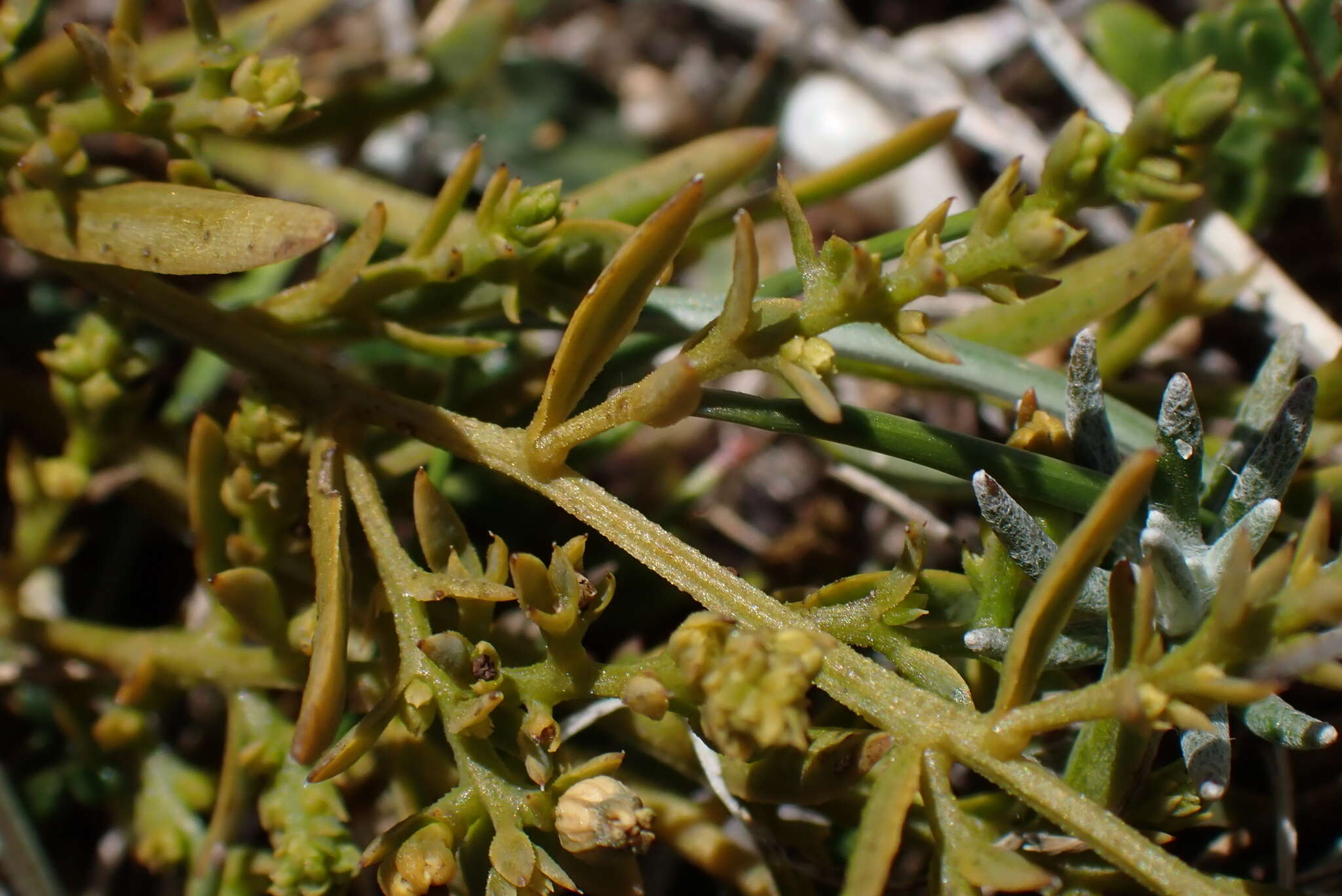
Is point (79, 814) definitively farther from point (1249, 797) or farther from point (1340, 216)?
point (1340, 216)

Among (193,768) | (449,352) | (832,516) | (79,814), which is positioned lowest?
(79,814)

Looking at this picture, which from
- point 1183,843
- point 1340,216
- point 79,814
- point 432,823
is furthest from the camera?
point 79,814

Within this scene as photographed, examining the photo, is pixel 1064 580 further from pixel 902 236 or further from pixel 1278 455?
pixel 902 236

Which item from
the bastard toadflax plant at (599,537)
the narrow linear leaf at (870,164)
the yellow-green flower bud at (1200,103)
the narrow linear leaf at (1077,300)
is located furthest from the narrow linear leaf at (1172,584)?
the narrow linear leaf at (870,164)

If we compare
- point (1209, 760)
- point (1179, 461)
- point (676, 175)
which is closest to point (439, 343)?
point (676, 175)

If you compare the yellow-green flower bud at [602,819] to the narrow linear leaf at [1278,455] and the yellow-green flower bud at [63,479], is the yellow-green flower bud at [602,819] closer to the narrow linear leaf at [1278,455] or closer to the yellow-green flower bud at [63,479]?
the narrow linear leaf at [1278,455]

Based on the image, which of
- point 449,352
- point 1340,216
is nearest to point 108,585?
point 449,352

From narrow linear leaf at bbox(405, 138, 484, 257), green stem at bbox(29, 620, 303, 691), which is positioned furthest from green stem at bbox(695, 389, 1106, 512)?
green stem at bbox(29, 620, 303, 691)

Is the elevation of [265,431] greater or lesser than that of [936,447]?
lesser
